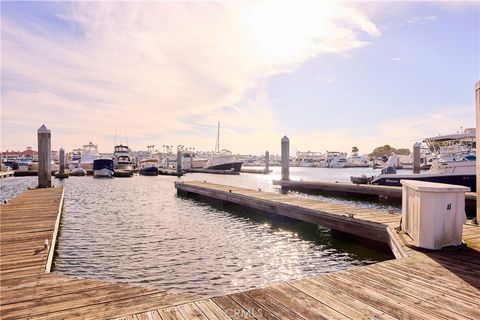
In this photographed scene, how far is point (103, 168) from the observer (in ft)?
161

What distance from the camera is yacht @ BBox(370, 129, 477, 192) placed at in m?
20.7

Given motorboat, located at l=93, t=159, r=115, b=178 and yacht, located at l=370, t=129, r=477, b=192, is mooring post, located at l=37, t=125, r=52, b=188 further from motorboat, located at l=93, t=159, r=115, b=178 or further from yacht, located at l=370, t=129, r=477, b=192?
yacht, located at l=370, t=129, r=477, b=192

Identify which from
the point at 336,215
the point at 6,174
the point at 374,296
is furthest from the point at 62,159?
the point at 374,296

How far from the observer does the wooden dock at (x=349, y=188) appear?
2082 cm

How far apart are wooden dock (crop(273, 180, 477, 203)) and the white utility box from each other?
44.0ft

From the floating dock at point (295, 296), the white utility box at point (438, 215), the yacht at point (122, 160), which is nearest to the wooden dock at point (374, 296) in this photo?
the floating dock at point (295, 296)

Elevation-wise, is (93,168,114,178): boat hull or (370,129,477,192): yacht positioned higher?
(370,129,477,192): yacht

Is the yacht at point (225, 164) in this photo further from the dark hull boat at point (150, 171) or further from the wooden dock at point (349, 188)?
the wooden dock at point (349, 188)

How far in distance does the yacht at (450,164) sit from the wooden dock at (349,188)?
2.20 metres

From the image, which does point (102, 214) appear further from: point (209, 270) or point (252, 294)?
point (252, 294)

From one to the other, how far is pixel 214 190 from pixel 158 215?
199 inches

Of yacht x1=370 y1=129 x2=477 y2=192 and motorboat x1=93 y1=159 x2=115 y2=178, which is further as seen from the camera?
motorboat x1=93 y1=159 x2=115 y2=178

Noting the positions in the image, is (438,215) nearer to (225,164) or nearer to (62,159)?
(62,159)

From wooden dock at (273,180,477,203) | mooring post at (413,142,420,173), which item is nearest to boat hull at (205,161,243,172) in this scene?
wooden dock at (273,180,477,203)
